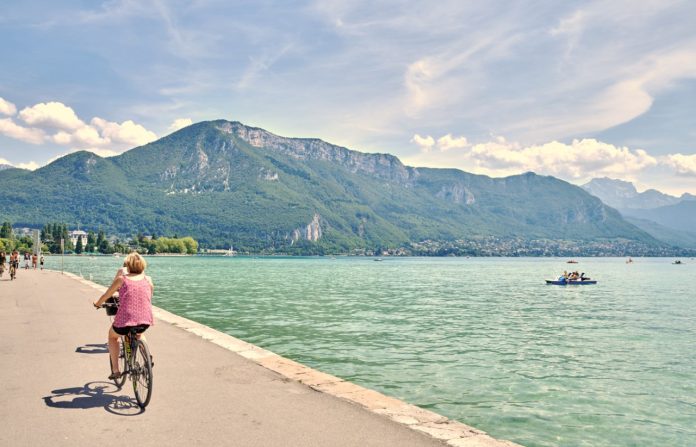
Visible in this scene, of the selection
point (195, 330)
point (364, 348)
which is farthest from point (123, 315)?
point (364, 348)

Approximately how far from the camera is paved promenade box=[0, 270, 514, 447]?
24.0ft

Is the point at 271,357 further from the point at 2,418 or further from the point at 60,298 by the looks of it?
the point at 60,298

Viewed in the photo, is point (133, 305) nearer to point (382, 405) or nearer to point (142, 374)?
point (142, 374)

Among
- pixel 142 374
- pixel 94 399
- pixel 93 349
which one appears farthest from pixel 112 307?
pixel 93 349

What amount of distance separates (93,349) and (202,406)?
21.5 ft

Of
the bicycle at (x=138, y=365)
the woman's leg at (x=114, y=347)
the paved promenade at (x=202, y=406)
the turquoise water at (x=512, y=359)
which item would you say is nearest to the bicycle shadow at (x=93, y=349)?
the paved promenade at (x=202, y=406)

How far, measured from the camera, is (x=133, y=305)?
354 inches

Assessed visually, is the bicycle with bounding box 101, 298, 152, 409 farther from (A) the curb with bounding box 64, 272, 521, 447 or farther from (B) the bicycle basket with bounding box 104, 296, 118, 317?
(A) the curb with bounding box 64, 272, 521, 447

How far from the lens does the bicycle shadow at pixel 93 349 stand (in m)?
13.5

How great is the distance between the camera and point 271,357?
13172 mm

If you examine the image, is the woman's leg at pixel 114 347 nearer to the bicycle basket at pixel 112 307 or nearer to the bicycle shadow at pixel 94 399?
the bicycle shadow at pixel 94 399

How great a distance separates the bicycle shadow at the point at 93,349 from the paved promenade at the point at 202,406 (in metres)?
0.03

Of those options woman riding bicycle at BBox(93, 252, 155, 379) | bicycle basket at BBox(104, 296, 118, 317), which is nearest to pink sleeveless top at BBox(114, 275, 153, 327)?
woman riding bicycle at BBox(93, 252, 155, 379)

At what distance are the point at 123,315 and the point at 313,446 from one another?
13.4 feet
